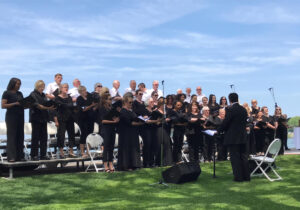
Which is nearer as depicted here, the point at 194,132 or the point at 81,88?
the point at 81,88

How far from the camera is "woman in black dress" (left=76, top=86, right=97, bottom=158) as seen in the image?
12.1 meters

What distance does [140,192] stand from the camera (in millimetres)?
9734

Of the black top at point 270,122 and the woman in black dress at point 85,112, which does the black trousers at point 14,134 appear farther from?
the black top at point 270,122

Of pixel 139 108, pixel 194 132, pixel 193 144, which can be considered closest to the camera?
pixel 139 108

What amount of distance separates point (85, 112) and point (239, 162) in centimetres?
461

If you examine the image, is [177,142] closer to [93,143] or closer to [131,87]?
[131,87]

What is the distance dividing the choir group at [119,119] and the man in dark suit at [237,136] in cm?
50

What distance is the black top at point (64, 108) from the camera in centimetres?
1148

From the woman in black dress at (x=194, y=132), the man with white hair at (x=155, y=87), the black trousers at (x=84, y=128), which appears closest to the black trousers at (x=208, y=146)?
the woman in black dress at (x=194, y=132)

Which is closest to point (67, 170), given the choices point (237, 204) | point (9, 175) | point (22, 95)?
point (9, 175)

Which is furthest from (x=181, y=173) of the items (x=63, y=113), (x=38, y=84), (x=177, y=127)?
(x=38, y=84)

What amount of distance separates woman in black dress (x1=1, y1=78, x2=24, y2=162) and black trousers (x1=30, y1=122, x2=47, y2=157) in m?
0.33

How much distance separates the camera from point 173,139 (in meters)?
14.0

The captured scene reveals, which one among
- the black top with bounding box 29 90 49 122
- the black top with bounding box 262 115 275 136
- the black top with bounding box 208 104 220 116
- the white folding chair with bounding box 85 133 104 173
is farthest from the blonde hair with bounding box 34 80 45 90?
the black top with bounding box 262 115 275 136
